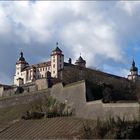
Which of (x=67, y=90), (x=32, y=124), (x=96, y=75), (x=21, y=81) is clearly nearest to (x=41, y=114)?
(x=32, y=124)

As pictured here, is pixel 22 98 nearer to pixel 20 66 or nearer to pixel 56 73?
pixel 56 73

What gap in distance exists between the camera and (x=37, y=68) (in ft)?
506

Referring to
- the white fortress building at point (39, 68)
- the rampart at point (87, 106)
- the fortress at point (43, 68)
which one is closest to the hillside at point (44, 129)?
the rampart at point (87, 106)

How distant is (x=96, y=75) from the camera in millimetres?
110062

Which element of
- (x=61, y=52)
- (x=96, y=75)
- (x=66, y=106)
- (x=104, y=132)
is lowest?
(x=104, y=132)

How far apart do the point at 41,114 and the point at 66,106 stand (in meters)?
5.49

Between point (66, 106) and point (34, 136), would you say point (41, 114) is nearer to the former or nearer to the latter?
point (66, 106)

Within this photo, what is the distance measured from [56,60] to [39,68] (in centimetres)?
827

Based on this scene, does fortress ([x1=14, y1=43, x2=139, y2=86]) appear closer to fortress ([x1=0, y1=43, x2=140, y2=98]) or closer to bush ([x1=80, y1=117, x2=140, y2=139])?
fortress ([x1=0, y1=43, x2=140, y2=98])

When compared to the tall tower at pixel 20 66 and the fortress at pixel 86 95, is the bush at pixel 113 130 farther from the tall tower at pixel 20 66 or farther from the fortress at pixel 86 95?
the tall tower at pixel 20 66

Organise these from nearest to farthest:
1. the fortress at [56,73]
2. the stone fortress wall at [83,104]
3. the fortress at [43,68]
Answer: the stone fortress wall at [83,104] → the fortress at [56,73] → the fortress at [43,68]

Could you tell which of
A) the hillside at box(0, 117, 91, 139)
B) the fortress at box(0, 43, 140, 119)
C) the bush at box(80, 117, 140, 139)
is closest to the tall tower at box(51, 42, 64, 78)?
the fortress at box(0, 43, 140, 119)

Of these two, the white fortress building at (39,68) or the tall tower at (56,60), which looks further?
the white fortress building at (39,68)

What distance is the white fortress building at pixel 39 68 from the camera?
145312mm
